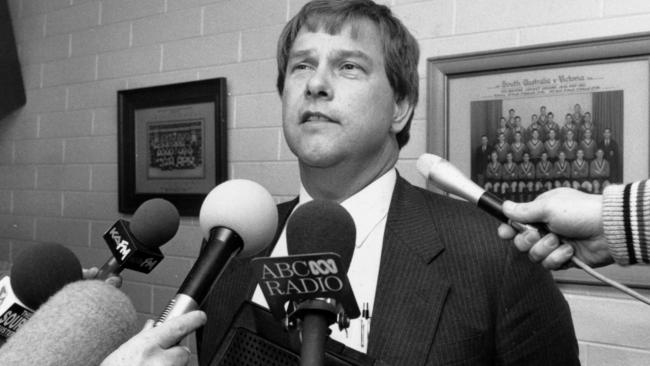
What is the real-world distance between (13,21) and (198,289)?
313cm

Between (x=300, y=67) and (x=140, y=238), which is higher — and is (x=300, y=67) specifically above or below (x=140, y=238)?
above

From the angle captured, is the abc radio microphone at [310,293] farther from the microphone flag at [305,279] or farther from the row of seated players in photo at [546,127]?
the row of seated players in photo at [546,127]

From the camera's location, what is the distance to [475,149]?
1794 millimetres

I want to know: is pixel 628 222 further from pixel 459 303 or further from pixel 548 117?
pixel 548 117

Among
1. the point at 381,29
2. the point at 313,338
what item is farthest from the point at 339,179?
the point at 313,338

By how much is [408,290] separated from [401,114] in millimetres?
502

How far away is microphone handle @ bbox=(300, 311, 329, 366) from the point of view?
541 mm

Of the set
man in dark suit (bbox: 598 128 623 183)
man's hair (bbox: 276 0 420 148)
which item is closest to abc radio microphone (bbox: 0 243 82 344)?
man's hair (bbox: 276 0 420 148)

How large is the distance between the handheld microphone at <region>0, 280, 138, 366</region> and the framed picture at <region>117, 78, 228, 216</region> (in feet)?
5.38

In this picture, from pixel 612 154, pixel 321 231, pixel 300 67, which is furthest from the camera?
pixel 612 154

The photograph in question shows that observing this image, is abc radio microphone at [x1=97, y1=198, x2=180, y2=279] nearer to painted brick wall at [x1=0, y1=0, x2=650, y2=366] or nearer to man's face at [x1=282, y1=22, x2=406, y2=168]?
man's face at [x1=282, y1=22, x2=406, y2=168]

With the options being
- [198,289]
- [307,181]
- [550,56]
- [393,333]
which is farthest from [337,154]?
[550,56]

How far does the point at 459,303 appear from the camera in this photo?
1135mm

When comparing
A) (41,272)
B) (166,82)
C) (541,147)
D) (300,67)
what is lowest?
(41,272)
